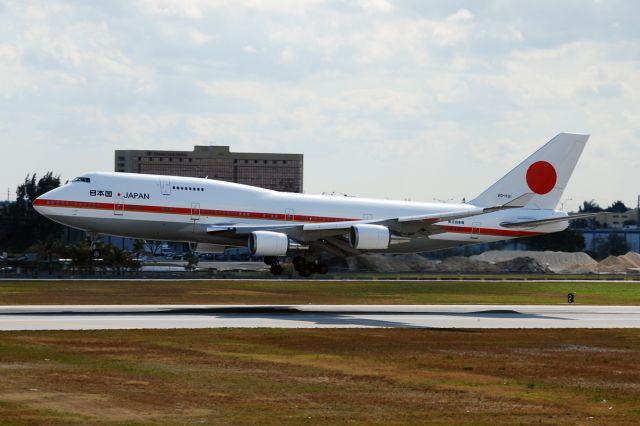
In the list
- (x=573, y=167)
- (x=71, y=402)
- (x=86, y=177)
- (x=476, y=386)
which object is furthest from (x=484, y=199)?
(x=71, y=402)

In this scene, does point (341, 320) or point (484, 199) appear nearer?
point (341, 320)

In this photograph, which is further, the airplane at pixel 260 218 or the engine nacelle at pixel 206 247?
the engine nacelle at pixel 206 247

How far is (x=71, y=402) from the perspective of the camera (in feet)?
93.0

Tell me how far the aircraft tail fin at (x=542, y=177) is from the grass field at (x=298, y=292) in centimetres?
731

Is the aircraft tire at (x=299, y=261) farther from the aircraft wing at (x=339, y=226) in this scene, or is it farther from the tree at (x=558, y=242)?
the tree at (x=558, y=242)

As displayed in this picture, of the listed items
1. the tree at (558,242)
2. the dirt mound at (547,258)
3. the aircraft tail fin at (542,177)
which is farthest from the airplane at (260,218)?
the tree at (558,242)

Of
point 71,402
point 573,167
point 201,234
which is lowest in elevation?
point 71,402

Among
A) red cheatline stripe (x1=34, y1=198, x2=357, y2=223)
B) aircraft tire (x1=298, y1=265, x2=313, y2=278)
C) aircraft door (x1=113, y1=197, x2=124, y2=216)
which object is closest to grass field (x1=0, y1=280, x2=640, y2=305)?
aircraft tire (x1=298, y1=265, x2=313, y2=278)

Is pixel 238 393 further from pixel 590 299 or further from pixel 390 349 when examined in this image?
pixel 590 299

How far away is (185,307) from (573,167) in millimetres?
30140

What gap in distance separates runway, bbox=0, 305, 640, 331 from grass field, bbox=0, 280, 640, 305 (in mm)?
5862

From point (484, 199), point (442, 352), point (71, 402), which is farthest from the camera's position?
point (484, 199)

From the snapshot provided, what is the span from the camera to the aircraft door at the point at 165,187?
6216cm

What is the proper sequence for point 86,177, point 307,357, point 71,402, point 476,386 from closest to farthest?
point 71,402, point 476,386, point 307,357, point 86,177
